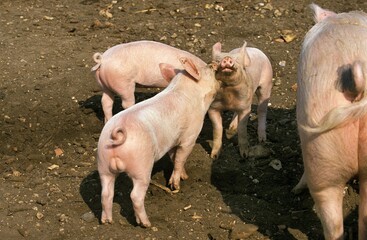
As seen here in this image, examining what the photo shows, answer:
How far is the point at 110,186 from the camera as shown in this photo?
512 centimetres

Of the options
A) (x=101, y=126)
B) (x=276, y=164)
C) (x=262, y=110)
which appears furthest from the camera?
(x=101, y=126)

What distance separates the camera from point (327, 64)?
421 centimetres

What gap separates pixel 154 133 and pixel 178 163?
679 millimetres

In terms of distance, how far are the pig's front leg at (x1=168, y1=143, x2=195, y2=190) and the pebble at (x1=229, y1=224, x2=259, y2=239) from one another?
71cm

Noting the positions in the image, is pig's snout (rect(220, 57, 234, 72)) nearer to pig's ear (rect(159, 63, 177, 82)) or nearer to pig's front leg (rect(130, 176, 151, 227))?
pig's ear (rect(159, 63, 177, 82))

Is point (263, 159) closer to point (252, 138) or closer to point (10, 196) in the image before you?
point (252, 138)

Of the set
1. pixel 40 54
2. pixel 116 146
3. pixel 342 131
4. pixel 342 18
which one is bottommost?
pixel 40 54

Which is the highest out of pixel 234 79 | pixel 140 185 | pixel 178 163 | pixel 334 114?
pixel 334 114

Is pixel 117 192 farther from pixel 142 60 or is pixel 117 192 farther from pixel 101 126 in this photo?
pixel 142 60

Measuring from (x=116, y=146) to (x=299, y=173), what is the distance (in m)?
1.86

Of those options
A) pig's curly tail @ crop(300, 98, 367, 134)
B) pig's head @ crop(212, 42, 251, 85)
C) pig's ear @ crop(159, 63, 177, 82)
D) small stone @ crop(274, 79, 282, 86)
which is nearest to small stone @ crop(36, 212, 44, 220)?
pig's ear @ crop(159, 63, 177, 82)

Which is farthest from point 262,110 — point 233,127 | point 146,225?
point 146,225

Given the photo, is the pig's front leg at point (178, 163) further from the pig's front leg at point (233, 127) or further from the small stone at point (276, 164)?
the pig's front leg at point (233, 127)

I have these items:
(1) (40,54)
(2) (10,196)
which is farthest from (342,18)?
(1) (40,54)
